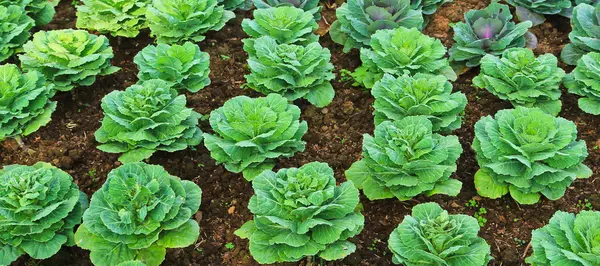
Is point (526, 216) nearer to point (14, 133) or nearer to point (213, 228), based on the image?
point (213, 228)

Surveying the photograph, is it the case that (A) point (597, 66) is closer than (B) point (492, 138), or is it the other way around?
(B) point (492, 138)

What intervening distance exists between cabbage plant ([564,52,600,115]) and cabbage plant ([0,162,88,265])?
15.6 feet

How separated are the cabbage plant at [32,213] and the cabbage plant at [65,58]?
4.79ft

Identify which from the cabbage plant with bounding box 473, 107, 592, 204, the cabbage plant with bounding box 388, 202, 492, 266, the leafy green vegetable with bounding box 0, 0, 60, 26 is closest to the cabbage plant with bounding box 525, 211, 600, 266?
the cabbage plant with bounding box 388, 202, 492, 266

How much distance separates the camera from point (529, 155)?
489 centimetres

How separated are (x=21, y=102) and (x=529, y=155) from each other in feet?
14.8

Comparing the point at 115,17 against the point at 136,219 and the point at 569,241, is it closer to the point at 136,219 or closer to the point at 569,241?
the point at 136,219

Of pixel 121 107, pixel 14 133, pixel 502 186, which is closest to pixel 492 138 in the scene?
pixel 502 186

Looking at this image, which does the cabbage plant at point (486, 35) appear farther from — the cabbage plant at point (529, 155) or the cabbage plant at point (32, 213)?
the cabbage plant at point (32, 213)

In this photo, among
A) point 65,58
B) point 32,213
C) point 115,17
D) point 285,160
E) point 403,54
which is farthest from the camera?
point 115,17

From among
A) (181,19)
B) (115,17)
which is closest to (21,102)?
(115,17)

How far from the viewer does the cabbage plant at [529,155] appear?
4.84 meters

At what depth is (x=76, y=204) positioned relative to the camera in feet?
16.1

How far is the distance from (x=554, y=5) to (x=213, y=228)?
465 cm
